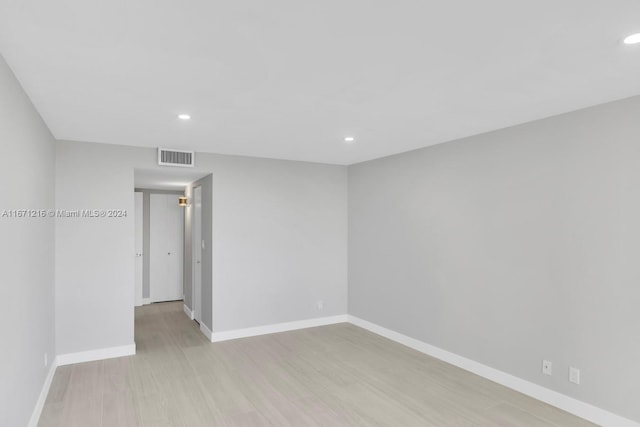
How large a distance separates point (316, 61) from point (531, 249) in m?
2.62

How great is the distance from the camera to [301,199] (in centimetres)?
574

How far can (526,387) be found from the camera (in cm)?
348

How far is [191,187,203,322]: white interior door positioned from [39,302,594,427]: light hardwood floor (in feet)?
3.27

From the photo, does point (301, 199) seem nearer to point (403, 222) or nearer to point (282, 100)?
point (403, 222)

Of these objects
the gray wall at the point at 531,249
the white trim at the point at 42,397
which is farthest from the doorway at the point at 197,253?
the gray wall at the point at 531,249

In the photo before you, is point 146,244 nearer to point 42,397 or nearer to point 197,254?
point 197,254

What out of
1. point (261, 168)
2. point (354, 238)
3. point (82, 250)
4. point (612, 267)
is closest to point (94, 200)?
point (82, 250)

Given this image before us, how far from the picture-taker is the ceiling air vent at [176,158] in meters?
4.63

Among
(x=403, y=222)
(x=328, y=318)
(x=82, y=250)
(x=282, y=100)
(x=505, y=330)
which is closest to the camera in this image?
(x=282, y=100)

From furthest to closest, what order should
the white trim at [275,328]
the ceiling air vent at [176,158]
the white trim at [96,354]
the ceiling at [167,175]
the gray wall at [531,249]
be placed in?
the white trim at [275,328] < the ceiling at [167,175] < the ceiling air vent at [176,158] < the white trim at [96,354] < the gray wall at [531,249]

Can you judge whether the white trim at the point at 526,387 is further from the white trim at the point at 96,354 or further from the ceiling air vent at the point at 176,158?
the ceiling air vent at the point at 176,158

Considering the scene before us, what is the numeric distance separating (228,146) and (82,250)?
2.01 metres

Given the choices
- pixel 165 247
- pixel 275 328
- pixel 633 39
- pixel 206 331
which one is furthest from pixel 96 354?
pixel 633 39

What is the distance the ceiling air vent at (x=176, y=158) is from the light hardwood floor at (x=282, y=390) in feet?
7.54
